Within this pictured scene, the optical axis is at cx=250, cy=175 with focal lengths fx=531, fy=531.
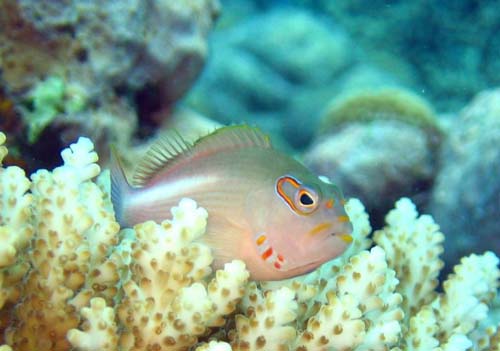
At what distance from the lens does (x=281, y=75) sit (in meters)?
11.4

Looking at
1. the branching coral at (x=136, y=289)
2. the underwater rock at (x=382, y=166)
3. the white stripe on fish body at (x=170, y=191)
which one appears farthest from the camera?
the underwater rock at (x=382, y=166)

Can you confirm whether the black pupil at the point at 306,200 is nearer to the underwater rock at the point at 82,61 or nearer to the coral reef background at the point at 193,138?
the coral reef background at the point at 193,138

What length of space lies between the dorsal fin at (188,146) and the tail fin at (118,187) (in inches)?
3.1

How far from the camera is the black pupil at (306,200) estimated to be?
218cm

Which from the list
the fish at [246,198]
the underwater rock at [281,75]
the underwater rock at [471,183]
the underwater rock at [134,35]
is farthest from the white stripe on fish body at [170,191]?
the underwater rock at [281,75]

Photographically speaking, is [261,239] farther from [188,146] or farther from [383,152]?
[383,152]

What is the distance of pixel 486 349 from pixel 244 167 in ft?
5.90

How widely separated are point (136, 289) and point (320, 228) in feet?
2.58

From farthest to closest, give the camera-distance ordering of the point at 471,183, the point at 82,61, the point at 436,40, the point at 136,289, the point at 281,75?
the point at 281,75 → the point at 436,40 → the point at 471,183 → the point at 82,61 → the point at 136,289

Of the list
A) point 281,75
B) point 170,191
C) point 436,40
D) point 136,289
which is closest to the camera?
point 136,289

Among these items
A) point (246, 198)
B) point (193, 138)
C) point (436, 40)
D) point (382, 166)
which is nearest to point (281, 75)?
point (436, 40)

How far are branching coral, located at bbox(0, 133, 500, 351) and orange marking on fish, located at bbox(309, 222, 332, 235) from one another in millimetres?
253

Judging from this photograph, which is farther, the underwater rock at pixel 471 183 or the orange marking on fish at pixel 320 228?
the underwater rock at pixel 471 183

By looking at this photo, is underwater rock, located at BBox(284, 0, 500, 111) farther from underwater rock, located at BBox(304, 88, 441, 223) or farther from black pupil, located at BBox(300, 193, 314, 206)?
black pupil, located at BBox(300, 193, 314, 206)
